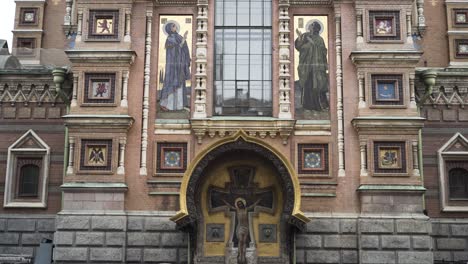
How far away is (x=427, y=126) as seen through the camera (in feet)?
91.8

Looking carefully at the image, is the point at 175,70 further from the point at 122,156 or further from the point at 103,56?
the point at 122,156

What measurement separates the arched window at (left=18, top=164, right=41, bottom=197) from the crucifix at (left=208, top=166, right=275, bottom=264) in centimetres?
767

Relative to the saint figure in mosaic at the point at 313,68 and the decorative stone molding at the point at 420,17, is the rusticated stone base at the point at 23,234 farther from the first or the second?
the decorative stone molding at the point at 420,17

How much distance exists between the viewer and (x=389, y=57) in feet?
86.2

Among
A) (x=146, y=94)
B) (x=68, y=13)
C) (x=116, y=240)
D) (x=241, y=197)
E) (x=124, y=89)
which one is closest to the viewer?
(x=116, y=240)

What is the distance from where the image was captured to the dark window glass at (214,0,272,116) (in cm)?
2691

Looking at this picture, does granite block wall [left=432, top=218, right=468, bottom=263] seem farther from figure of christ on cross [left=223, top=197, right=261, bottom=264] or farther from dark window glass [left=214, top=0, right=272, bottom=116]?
dark window glass [left=214, top=0, right=272, bottom=116]

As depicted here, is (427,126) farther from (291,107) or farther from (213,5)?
(213,5)

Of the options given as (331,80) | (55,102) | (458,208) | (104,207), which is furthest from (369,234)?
(55,102)

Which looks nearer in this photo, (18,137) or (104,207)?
(104,207)

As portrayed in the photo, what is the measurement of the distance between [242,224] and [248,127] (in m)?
3.77

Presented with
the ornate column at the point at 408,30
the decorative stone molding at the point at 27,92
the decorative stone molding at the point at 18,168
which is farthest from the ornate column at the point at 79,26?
the ornate column at the point at 408,30

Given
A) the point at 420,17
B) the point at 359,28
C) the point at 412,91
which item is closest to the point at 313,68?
the point at 359,28

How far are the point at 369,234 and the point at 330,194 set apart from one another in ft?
6.86
